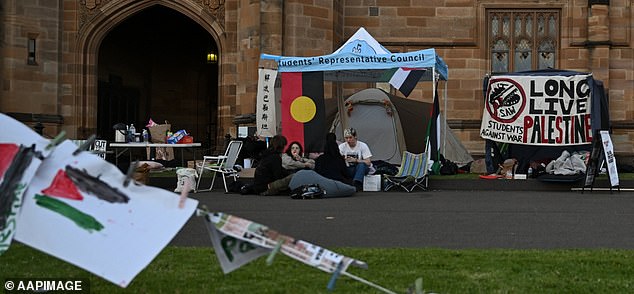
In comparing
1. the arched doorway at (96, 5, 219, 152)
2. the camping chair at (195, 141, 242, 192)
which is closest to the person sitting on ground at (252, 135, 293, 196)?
the camping chair at (195, 141, 242, 192)

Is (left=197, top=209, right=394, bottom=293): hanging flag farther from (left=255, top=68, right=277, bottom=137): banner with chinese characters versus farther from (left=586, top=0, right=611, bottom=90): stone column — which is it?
(left=586, top=0, right=611, bottom=90): stone column

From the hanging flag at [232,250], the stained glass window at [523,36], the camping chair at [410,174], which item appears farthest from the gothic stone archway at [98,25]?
the hanging flag at [232,250]

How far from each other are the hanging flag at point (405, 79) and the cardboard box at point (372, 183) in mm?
1748

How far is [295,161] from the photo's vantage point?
14.8 metres

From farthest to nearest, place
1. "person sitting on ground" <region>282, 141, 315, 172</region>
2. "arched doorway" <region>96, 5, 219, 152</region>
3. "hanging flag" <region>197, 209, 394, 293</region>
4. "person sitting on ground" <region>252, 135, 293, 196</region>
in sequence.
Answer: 1. "arched doorway" <region>96, 5, 219, 152</region>
2. "person sitting on ground" <region>282, 141, 315, 172</region>
3. "person sitting on ground" <region>252, 135, 293, 196</region>
4. "hanging flag" <region>197, 209, 394, 293</region>

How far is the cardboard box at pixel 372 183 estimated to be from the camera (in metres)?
15.2

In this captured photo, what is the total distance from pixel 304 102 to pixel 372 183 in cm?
191

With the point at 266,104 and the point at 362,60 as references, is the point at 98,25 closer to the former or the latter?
the point at 266,104

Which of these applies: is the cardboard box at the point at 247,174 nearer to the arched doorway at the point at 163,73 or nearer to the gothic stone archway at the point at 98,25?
the gothic stone archway at the point at 98,25

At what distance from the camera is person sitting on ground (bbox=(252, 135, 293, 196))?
45.7 ft

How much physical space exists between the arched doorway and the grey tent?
7.40 m

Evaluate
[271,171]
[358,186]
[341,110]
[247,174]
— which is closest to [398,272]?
[271,171]

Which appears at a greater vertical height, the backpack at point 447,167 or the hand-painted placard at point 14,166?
the hand-painted placard at point 14,166

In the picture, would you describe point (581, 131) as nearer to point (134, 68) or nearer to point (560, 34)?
point (560, 34)
